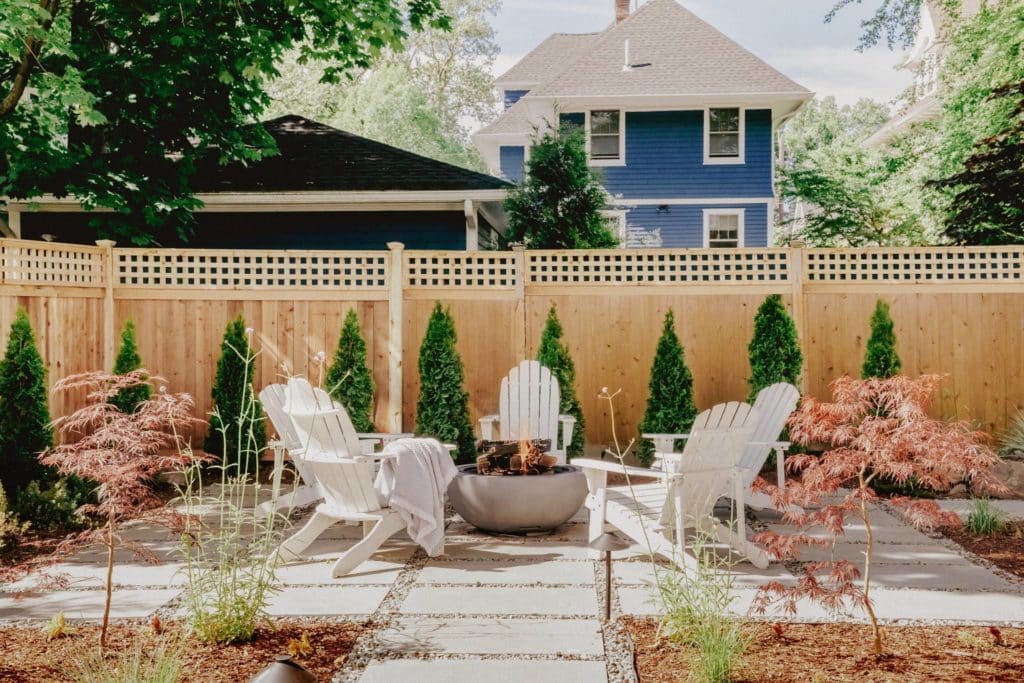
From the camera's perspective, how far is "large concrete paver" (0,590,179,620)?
4.00 metres

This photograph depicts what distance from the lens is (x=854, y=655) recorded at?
3.36m

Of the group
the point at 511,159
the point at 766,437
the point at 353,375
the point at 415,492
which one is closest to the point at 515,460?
the point at 415,492

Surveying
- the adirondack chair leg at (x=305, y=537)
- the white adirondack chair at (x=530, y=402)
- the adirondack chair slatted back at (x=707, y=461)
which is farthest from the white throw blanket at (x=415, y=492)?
the white adirondack chair at (x=530, y=402)

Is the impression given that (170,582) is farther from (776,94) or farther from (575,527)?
(776,94)

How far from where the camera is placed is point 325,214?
11.7 metres

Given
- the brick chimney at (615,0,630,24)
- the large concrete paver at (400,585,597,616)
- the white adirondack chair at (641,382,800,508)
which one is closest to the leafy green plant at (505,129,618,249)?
the white adirondack chair at (641,382,800,508)

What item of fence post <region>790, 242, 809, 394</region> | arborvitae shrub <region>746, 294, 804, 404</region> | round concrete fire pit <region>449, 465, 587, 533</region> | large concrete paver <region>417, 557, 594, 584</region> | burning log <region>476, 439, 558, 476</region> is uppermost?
fence post <region>790, 242, 809, 394</region>

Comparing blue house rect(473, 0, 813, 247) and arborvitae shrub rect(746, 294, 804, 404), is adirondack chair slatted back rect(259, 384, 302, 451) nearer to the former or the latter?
arborvitae shrub rect(746, 294, 804, 404)

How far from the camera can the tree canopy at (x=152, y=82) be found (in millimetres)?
9109

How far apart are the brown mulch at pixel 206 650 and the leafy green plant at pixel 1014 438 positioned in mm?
6169

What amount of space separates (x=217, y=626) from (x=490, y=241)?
1112 cm

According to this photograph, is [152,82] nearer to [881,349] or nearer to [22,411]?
[22,411]

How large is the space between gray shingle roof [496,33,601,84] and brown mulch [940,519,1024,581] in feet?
52.8

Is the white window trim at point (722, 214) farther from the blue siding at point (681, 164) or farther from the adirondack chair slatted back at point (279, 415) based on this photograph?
the adirondack chair slatted back at point (279, 415)
